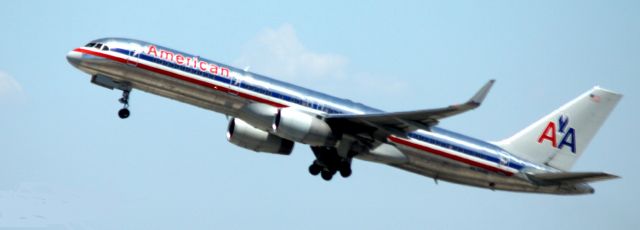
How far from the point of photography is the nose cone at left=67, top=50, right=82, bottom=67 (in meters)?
42.8

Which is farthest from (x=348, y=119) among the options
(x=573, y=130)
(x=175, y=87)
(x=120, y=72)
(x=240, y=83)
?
(x=573, y=130)

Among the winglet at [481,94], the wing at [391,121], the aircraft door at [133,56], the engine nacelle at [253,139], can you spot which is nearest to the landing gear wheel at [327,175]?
the engine nacelle at [253,139]

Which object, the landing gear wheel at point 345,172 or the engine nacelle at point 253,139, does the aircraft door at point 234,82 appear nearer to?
the engine nacelle at point 253,139

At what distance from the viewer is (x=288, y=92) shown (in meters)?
43.2

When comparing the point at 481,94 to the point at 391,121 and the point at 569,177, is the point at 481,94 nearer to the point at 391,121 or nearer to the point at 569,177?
the point at 391,121

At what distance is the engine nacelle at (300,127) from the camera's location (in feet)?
136

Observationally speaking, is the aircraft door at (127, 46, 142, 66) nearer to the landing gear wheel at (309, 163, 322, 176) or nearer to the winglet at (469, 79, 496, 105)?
the landing gear wheel at (309, 163, 322, 176)

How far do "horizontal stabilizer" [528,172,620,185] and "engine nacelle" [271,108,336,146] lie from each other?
11126 mm

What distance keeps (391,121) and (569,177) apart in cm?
934

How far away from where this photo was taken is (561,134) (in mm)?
49438

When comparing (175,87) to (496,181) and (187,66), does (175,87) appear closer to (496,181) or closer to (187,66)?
(187,66)

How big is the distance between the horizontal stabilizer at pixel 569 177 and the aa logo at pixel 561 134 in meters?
3.27

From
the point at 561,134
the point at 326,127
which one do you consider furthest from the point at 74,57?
the point at 561,134

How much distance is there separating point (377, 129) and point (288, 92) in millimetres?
4490
